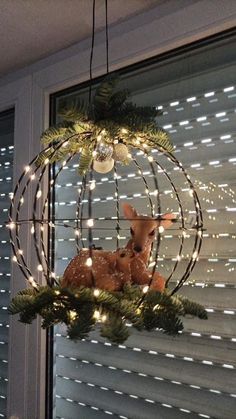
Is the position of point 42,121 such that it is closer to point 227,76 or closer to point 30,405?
point 227,76

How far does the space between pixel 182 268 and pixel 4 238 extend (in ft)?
2.61

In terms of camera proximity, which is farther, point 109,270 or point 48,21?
point 48,21

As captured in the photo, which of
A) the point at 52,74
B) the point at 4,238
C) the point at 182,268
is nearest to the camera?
the point at 182,268

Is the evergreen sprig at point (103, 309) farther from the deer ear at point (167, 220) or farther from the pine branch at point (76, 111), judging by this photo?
the pine branch at point (76, 111)

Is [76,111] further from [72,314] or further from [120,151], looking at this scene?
[72,314]

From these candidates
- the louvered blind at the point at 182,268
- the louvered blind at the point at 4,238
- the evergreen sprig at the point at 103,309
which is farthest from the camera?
the louvered blind at the point at 4,238

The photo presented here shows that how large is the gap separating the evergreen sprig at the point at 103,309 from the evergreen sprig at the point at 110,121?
26 centimetres

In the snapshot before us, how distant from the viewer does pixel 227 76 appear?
45.8 inches

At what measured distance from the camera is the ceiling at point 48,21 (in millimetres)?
1205

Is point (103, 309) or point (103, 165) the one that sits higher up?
point (103, 165)

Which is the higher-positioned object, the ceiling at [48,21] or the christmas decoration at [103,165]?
the ceiling at [48,21]

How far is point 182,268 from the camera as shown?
120 cm

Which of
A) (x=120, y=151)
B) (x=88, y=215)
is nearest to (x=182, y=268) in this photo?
(x=88, y=215)

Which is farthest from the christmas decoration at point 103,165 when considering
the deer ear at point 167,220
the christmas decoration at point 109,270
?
the deer ear at point 167,220
